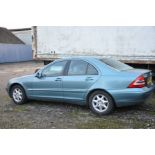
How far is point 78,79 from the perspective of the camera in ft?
24.7

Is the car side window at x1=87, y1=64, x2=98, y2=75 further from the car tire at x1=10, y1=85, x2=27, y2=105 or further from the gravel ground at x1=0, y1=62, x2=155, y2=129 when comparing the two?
the car tire at x1=10, y1=85, x2=27, y2=105

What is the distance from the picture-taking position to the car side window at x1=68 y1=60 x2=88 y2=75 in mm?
7609

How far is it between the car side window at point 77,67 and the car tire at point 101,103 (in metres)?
0.71

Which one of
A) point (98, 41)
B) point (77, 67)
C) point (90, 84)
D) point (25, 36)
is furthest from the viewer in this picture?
point (25, 36)

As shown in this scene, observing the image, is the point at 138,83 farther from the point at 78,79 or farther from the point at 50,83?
the point at 50,83

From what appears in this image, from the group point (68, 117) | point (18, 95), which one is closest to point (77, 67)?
point (68, 117)

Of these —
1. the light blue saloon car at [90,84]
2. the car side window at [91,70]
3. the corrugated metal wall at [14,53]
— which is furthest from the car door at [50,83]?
the corrugated metal wall at [14,53]

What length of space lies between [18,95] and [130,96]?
3.53 meters

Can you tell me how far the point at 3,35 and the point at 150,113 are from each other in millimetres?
38207

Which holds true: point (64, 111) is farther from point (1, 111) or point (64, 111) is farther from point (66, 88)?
point (1, 111)

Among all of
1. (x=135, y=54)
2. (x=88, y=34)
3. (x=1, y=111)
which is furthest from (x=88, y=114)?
(x=88, y=34)

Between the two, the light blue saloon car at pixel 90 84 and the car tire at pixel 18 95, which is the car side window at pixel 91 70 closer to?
the light blue saloon car at pixel 90 84

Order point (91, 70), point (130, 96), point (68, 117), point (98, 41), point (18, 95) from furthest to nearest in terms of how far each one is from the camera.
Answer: point (98, 41), point (18, 95), point (91, 70), point (68, 117), point (130, 96)

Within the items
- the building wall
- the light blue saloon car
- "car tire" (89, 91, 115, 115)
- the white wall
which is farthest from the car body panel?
the building wall
